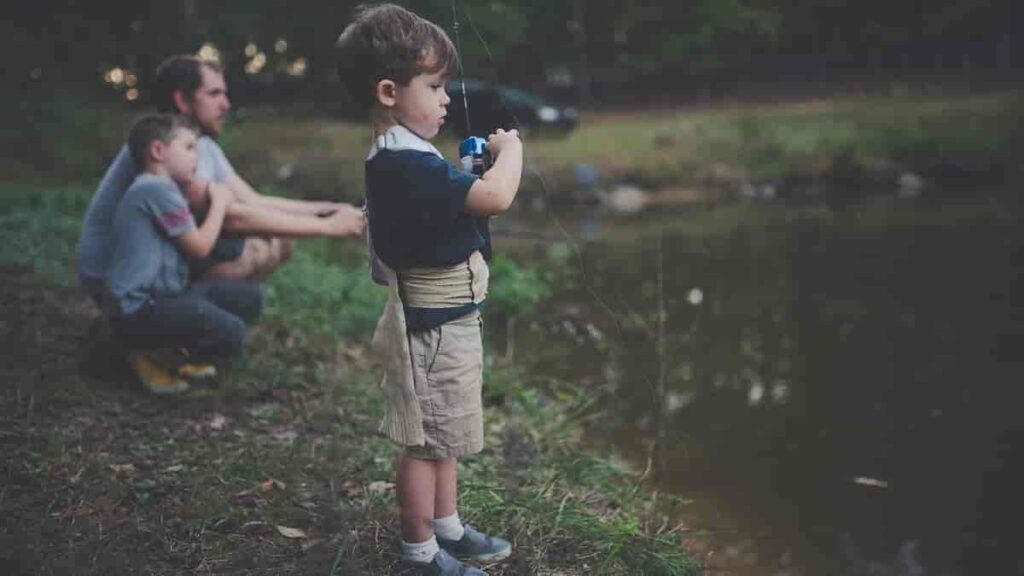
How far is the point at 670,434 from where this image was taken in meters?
3.63

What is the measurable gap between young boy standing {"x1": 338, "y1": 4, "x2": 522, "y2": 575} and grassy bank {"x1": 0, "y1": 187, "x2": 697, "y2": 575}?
0.29m

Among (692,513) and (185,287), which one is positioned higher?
(185,287)

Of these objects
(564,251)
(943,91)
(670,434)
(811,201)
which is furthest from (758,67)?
(670,434)

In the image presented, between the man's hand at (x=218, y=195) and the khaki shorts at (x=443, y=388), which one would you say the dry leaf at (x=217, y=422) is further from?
the khaki shorts at (x=443, y=388)

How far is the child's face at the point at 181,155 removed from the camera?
3.30m

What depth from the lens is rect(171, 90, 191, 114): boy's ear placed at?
3.79 m

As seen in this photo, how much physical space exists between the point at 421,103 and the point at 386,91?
8 cm

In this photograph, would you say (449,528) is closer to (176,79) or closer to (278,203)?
(278,203)

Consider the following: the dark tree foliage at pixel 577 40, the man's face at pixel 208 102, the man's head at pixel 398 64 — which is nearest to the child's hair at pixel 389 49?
the man's head at pixel 398 64

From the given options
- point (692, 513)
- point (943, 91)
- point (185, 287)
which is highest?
point (943, 91)

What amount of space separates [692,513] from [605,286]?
3307mm

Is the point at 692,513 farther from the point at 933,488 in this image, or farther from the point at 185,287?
the point at 185,287

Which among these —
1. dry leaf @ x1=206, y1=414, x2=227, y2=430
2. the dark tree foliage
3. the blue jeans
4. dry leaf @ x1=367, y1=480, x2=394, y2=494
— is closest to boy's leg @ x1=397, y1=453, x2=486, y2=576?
dry leaf @ x1=367, y1=480, x2=394, y2=494

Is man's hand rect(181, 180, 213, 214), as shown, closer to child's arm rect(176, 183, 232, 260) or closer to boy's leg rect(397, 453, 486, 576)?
child's arm rect(176, 183, 232, 260)
